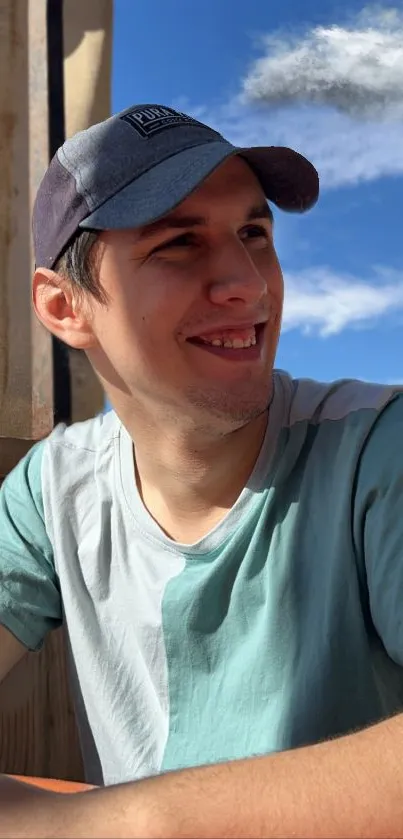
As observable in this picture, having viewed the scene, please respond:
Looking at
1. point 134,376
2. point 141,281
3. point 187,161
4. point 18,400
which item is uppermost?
point 187,161

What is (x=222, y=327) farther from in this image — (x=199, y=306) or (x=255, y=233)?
(x=255, y=233)

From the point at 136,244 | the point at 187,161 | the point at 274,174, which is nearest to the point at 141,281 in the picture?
the point at 136,244

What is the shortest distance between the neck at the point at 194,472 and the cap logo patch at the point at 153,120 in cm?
49

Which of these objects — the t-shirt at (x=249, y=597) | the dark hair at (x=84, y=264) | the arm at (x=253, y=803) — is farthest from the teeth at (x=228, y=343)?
the arm at (x=253, y=803)

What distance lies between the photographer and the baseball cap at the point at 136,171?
120 cm

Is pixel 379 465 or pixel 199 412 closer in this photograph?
pixel 379 465

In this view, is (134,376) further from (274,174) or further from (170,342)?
(274,174)

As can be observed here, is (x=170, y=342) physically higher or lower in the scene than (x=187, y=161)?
lower

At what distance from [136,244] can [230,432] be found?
338 mm

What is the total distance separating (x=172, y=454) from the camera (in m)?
1.26

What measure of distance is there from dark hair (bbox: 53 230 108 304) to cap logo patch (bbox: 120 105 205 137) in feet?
0.64

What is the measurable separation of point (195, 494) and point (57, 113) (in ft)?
3.97

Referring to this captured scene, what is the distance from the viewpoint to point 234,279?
1.18m

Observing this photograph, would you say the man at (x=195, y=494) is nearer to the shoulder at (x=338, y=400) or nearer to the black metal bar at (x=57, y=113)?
the shoulder at (x=338, y=400)
